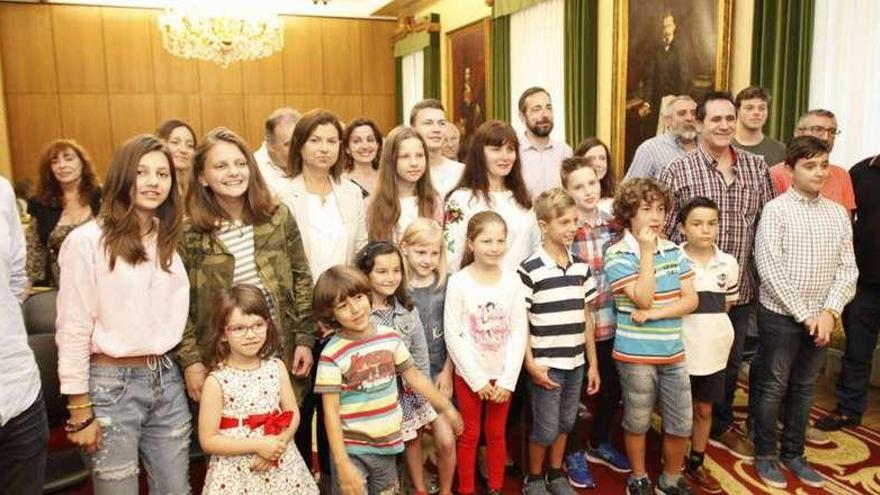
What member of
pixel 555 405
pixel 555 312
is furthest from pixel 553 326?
pixel 555 405

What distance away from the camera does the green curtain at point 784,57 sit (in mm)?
4520

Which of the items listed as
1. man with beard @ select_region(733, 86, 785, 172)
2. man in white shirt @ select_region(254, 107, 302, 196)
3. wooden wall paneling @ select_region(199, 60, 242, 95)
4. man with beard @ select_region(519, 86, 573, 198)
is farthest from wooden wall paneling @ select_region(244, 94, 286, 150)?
man with beard @ select_region(733, 86, 785, 172)

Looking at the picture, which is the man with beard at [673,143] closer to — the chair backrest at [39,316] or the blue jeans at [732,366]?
the blue jeans at [732,366]

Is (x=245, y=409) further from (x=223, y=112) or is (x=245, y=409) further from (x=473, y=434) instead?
(x=223, y=112)

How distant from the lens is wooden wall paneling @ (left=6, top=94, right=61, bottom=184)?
8961mm

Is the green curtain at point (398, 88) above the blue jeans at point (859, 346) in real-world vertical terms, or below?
above

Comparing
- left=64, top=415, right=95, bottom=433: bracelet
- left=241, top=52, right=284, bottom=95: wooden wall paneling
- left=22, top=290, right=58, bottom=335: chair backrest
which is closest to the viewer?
left=64, top=415, right=95, bottom=433: bracelet

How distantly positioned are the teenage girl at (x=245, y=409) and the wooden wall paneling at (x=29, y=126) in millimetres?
8395

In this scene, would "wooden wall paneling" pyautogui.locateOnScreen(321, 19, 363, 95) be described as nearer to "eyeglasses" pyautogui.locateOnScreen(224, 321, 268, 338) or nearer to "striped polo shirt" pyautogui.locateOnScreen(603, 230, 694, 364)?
"striped polo shirt" pyautogui.locateOnScreen(603, 230, 694, 364)

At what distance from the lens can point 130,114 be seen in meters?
9.55

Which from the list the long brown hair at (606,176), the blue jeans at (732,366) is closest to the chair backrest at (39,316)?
the long brown hair at (606,176)

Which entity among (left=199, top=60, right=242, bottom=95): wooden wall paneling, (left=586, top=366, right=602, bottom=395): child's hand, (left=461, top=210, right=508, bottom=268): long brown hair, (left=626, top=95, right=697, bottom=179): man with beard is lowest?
(left=586, top=366, right=602, bottom=395): child's hand

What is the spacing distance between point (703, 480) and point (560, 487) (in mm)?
665

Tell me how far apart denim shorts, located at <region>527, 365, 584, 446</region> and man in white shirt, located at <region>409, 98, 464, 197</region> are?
1163 millimetres
